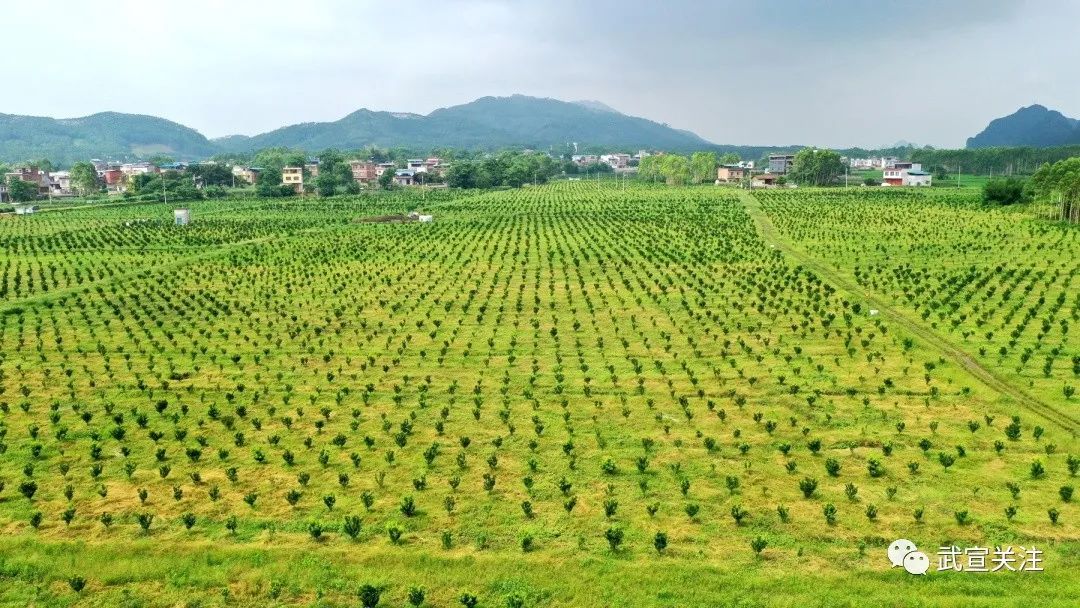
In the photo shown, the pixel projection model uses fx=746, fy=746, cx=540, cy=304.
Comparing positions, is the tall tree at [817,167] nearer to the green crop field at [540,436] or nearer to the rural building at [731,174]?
the rural building at [731,174]

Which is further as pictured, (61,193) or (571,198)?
(61,193)

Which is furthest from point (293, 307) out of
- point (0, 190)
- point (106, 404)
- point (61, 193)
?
point (61, 193)

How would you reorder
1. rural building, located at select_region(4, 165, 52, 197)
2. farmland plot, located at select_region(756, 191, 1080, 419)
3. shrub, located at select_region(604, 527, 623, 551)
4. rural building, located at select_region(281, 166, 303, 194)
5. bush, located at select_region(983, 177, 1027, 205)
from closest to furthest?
shrub, located at select_region(604, 527, 623, 551)
farmland plot, located at select_region(756, 191, 1080, 419)
bush, located at select_region(983, 177, 1027, 205)
rural building, located at select_region(4, 165, 52, 197)
rural building, located at select_region(281, 166, 303, 194)

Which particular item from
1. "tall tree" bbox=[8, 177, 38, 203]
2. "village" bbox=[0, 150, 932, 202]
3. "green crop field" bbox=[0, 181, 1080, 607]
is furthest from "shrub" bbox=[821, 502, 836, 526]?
"tall tree" bbox=[8, 177, 38, 203]

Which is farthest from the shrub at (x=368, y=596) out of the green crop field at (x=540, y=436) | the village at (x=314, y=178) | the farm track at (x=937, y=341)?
the village at (x=314, y=178)

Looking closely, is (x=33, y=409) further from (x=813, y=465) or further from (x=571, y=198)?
(x=571, y=198)

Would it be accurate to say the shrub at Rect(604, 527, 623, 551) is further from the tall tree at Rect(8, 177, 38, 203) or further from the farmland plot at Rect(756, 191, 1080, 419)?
the tall tree at Rect(8, 177, 38, 203)
